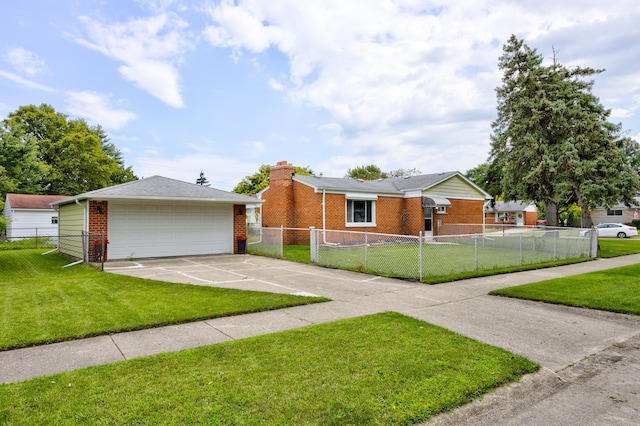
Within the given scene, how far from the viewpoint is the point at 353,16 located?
39.0 feet

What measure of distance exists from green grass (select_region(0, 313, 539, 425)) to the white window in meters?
14.9

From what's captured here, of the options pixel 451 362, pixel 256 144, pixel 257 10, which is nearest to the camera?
pixel 451 362

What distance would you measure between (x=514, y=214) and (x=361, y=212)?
136ft

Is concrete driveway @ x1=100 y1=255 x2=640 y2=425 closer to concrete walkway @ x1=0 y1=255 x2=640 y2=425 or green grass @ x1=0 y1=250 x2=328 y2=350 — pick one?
concrete walkway @ x1=0 y1=255 x2=640 y2=425

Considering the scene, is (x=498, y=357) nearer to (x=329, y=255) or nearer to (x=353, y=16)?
(x=329, y=255)

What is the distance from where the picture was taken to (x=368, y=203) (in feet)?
66.5

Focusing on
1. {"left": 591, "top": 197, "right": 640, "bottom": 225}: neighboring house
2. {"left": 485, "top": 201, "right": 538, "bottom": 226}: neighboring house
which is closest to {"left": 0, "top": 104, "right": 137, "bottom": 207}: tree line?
{"left": 485, "top": 201, "right": 538, "bottom": 226}: neighboring house

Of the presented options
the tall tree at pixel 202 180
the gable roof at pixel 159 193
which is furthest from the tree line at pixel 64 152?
the gable roof at pixel 159 193

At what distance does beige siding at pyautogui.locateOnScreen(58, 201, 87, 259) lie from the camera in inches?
528

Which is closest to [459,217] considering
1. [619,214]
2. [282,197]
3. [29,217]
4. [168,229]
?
[282,197]

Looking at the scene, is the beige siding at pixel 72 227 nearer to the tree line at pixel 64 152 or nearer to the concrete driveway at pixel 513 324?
the concrete driveway at pixel 513 324

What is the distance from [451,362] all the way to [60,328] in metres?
5.25

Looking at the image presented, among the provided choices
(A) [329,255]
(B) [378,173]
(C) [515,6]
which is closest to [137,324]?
(A) [329,255]

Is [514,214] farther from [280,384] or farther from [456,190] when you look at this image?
[280,384]
